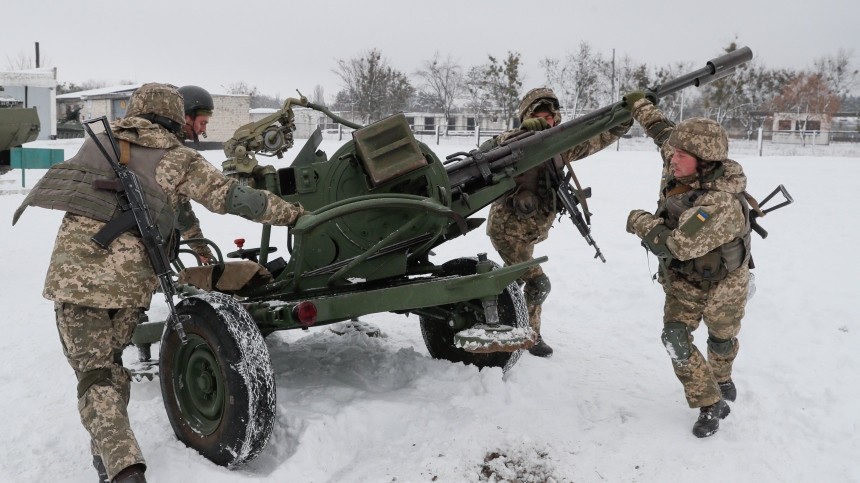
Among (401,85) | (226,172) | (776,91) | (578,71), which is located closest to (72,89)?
(401,85)

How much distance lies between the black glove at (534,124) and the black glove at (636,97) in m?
0.64

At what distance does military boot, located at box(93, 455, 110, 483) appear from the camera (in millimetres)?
3482

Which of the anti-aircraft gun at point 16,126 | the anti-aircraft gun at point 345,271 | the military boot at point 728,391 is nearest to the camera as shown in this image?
the anti-aircraft gun at point 345,271

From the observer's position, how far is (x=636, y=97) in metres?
5.22

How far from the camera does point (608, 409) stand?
15.2ft

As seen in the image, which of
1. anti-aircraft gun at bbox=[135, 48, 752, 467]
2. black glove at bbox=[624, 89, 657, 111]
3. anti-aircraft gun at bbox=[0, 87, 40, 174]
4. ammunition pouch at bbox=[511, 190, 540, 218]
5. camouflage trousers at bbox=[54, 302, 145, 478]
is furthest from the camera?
anti-aircraft gun at bbox=[0, 87, 40, 174]

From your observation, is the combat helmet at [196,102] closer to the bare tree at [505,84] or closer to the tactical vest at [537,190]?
the tactical vest at [537,190]

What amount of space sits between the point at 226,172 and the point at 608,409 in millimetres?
2910

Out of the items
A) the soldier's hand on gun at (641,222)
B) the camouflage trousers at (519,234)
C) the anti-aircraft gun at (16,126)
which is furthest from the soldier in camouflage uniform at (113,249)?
the anti-aircraft gun at (16,126)

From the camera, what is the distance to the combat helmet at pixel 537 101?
19.0 feet

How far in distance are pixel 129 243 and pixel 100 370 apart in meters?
0.64

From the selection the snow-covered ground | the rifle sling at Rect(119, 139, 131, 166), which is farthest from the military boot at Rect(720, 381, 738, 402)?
the rifle sling at Rect(119, 139, 131, 166)

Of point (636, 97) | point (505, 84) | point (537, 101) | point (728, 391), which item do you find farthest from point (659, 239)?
point (505, 84)

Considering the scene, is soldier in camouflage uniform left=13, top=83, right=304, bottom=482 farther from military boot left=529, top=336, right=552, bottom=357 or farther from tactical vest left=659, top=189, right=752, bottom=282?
military boot left=529, top=336, right=552, bottom=357
